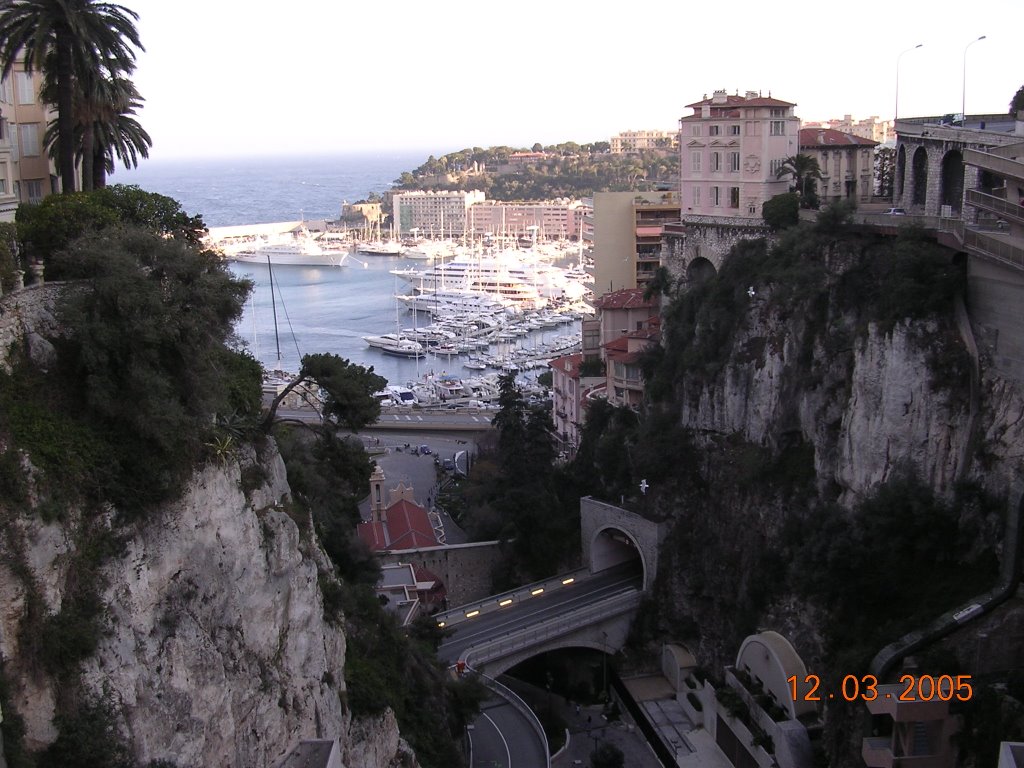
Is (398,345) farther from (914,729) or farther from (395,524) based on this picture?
(914,729)

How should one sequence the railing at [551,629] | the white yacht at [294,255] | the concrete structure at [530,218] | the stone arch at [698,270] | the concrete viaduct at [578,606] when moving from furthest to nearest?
the concrete structure at [530,218] < the white yacht at [294,255] < the stone arch at [698,270] < the concrete viaduct at [578,606] < the railing at [551,629]

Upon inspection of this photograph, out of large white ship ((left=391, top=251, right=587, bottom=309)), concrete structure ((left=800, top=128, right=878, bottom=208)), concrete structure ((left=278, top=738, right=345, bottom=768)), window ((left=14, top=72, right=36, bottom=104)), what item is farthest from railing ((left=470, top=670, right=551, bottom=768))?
large white ship ((left=391, top=251, right=587, bottom=309))

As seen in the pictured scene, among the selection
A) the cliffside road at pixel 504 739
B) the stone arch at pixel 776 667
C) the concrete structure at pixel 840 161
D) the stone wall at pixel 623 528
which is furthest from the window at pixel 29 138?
the concrete structure at pixel 840 161

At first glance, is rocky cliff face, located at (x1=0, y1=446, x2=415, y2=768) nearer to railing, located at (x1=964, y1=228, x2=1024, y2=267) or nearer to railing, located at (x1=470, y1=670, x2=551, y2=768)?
railing, located at (x1=470, y1=670, x2=551, y2=768)

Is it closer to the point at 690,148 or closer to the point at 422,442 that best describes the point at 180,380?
the point at 690,148

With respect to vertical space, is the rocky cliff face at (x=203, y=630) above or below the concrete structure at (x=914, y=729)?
above

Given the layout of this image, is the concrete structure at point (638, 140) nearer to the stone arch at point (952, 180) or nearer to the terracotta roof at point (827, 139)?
the terracotta roof at point (827, 139)

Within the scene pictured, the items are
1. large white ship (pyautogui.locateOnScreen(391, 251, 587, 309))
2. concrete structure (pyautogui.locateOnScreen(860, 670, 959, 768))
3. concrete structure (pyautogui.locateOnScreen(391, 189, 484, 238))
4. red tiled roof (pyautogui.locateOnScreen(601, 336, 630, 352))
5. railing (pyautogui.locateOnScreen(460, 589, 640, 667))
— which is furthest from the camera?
concrete structure (pyautogui.locateOnScreen(391, 189, 484, 238))
